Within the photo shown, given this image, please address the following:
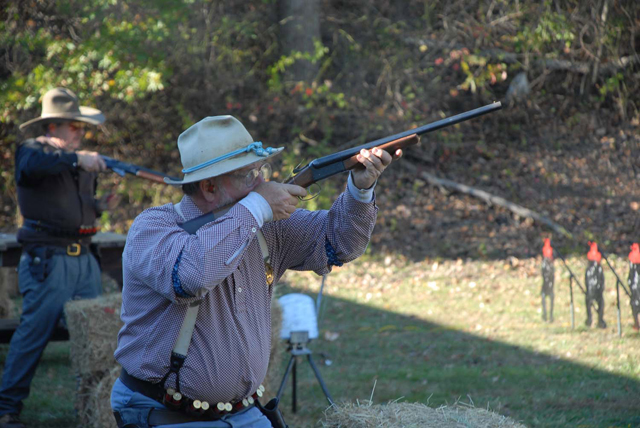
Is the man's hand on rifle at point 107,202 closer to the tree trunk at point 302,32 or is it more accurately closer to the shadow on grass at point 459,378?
the shadow on grass at point 459,378

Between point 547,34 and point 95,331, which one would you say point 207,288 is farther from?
point 547,34

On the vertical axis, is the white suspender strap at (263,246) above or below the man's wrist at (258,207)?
below

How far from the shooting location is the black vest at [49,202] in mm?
5680

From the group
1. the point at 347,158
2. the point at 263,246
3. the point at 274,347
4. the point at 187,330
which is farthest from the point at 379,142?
the point at 274,347

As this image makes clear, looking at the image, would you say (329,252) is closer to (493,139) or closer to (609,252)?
(609,252)

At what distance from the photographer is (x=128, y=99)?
12.7 metres

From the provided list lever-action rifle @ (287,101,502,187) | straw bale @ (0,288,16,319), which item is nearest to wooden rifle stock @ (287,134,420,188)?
lever-action rifle @ (287,101,502,187)

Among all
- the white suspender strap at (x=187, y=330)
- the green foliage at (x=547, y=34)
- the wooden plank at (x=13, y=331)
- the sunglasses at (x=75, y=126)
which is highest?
the green foliage at (x=547, y=34)

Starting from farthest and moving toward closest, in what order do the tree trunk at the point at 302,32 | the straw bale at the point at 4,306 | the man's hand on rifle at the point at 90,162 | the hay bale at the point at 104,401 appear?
the tree trunk at the point at 302,32, the straw bale at the point at 4,306, the man's hand on rifle at the point at 90,162, the hay bale at the point at 104,401

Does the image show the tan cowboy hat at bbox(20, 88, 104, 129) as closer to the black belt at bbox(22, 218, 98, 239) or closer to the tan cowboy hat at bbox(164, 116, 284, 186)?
the black belt at bbox(22, 218, 98, 239)

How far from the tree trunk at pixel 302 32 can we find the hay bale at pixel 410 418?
40.2 feet

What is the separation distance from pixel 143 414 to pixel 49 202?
3421 mm

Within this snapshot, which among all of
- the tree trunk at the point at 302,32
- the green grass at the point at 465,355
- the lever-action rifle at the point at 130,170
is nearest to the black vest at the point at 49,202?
the lever-action rifle at the point at 130,170

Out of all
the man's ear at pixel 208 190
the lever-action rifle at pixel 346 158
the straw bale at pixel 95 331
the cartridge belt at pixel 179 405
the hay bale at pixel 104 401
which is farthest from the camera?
the straw bale at pixel 95 331
